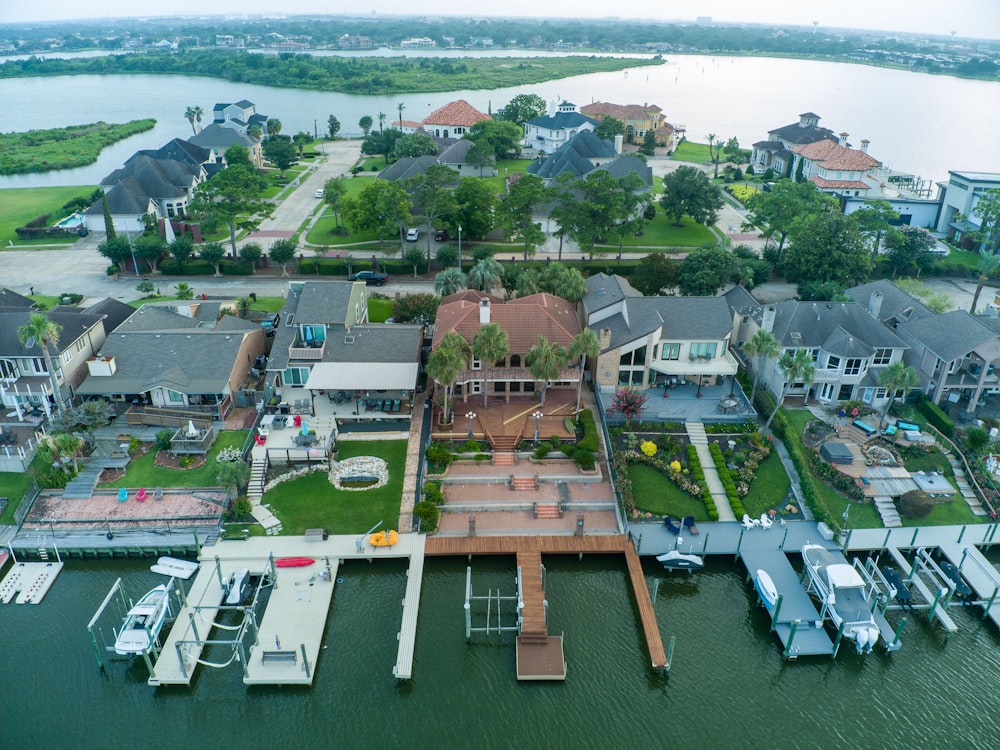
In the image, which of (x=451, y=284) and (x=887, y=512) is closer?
(x=887, y=512)

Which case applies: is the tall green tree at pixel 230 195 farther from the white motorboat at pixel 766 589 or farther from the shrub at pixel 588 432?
the white motorboat at pixel 766 589

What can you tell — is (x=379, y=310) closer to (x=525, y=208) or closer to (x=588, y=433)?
(x=525, y=208)

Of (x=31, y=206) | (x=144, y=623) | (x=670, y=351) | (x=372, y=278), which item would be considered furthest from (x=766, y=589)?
(x=31, y=206)

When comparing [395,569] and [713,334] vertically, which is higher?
[713,334]

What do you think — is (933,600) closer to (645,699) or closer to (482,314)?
(645,699)

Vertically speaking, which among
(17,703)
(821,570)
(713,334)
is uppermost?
(713,334)

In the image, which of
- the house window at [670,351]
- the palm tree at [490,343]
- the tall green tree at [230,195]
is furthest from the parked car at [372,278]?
the house window at [670,351]

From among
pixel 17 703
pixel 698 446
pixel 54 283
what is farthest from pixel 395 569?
pixel 54 283
